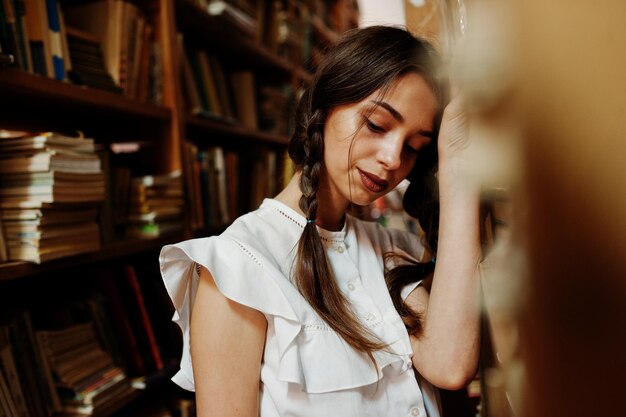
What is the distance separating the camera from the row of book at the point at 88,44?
3.11 ft

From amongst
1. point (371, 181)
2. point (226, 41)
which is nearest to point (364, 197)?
point (371, 181)

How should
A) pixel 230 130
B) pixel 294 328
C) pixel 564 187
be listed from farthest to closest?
pixel 230 130 < pixel 294 328 < pixel 564 187

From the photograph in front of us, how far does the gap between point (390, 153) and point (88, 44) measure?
3.19 feet

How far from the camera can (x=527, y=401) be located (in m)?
0.21

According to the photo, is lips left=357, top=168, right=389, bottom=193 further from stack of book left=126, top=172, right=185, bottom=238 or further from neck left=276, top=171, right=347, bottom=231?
stack of book left=126, top=172, right=185, bottom=238

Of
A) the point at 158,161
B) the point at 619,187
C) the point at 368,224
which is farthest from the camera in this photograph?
the point at 158,161

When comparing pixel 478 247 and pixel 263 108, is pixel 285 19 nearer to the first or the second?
pixel 263 108

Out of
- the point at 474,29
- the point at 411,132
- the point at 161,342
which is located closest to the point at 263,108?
the point at 161,342

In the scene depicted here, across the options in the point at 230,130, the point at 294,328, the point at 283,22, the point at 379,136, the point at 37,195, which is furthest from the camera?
the point at 283,22

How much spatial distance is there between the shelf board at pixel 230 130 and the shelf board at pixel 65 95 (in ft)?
0.65

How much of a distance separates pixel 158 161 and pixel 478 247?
113 cm

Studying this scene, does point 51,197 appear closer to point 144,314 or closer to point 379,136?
point 144,314

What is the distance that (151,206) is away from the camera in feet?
4.19

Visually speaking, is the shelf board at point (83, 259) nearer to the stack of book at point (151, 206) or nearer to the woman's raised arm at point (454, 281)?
the stack of book at point (151, 206)
